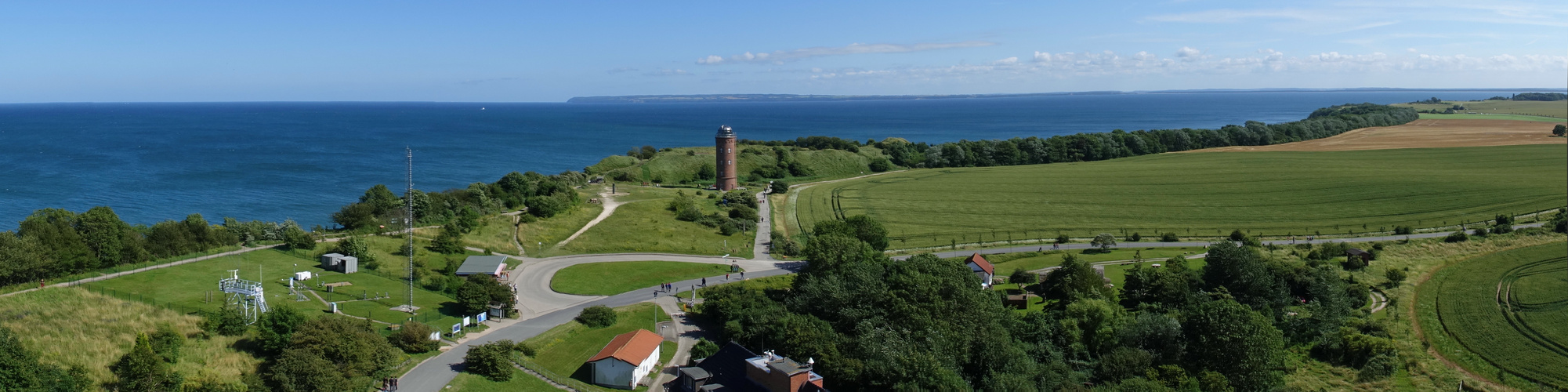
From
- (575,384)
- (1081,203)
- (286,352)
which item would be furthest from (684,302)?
(1081,203)

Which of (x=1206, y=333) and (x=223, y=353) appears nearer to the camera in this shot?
(x=223, y=353)

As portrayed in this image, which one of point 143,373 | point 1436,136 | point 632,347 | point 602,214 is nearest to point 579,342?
point 632,347

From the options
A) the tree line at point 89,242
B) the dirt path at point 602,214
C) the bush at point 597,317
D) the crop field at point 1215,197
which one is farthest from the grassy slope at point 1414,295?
the tree line at point 89,242

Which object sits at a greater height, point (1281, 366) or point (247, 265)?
point (247, 265)

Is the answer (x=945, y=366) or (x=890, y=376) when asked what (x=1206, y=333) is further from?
(x=890, y=376)

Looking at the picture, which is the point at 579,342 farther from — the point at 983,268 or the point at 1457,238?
the point at 1457,238

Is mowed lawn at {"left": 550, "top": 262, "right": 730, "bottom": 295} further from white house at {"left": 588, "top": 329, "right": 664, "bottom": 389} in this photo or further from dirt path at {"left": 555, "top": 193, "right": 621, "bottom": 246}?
white house at {"left": 588, "top": 329, "right": 664, "bottom": 389}

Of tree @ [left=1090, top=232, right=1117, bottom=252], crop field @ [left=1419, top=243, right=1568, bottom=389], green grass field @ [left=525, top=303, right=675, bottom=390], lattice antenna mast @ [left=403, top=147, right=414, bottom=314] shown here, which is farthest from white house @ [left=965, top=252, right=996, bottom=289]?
lattice antenna mast @ [left=403, top=147, right=414, bottom=314]

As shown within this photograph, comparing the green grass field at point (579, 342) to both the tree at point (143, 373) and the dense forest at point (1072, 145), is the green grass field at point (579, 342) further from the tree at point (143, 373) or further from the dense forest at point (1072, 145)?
the dense forest at point (1072, 145)
